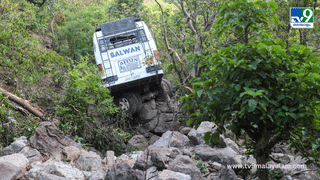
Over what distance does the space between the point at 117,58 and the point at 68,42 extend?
27.8 ft

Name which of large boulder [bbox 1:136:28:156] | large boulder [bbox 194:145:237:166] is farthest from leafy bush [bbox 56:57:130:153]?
large boulder [bbox 194:145:237:166]

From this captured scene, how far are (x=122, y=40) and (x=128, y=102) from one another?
245cm

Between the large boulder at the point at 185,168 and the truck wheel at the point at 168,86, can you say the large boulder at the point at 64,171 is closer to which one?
the large boulder at the point at 185,168

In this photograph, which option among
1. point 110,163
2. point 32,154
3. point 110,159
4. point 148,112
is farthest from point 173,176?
point 148,112

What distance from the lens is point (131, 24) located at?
10.9 meters

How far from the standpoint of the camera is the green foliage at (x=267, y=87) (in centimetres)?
310

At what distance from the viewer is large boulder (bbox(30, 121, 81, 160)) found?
5.86 meters

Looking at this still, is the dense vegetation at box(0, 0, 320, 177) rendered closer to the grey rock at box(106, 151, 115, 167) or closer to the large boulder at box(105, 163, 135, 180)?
the grey rock at box(106, 151, 115, 167)

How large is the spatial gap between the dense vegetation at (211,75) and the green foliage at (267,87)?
0.01 metres

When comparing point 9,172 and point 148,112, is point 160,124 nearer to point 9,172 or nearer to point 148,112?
point 148,112

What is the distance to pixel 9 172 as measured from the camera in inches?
170

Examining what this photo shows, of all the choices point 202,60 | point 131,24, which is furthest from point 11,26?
point 202,60

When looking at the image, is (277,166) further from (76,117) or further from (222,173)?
(76,117)

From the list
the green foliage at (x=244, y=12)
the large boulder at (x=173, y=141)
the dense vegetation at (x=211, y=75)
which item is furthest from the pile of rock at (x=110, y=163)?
the green foliage at (x=244, y=12)
